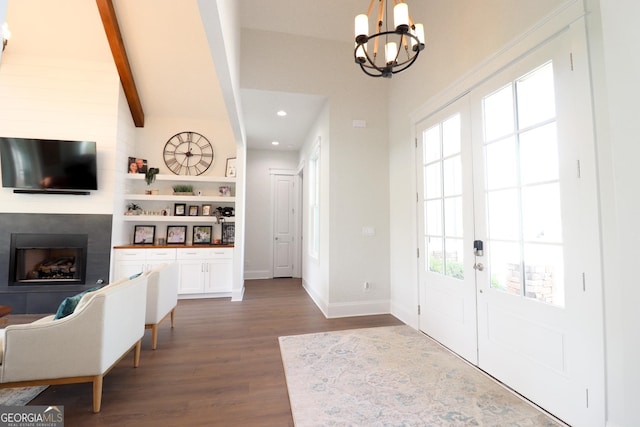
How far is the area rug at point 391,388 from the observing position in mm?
1858

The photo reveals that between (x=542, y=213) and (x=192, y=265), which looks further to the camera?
(x=192, y=265)

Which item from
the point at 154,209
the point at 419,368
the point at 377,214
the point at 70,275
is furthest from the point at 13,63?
the point at 419,368

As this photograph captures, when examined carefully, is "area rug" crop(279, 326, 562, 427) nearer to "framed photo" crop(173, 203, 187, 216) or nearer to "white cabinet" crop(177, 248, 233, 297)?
"white cabinet" crop(177, 248, 233, 297)

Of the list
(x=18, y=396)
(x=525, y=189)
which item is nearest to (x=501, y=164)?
(x=525, y=189)

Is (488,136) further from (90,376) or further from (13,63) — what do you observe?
(13,63)

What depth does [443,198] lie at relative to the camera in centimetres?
299

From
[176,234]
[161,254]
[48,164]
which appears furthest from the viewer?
[176,234]

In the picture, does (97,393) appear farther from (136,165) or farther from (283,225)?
(283,225)

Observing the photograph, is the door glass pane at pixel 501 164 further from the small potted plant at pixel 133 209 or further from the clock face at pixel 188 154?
the small potted plant at pixel 133 209

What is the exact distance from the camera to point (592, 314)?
1660 mm

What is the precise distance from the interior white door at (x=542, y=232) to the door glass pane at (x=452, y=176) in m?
0.24

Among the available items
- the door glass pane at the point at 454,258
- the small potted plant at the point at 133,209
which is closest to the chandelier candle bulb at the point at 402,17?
the door glass pane at the point at 454,258

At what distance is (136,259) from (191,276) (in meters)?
0.87

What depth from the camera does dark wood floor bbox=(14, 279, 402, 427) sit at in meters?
1.89
